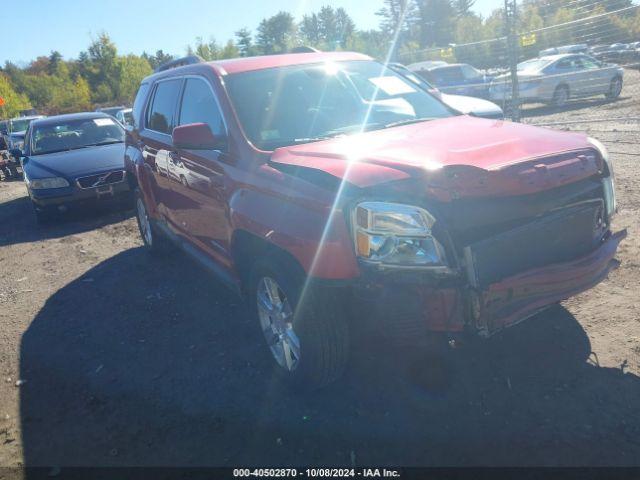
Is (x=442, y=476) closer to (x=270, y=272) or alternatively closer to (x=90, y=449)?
(x=270, y=272)

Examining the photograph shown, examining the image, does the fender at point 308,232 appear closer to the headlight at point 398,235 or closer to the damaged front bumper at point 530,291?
the headlight at point 398,235

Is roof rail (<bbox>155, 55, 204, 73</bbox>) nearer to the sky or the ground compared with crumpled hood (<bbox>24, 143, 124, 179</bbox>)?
nearer to the sky

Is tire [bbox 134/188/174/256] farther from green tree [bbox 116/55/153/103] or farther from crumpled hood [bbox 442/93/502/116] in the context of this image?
green tree [bbox 116/55/153/103]

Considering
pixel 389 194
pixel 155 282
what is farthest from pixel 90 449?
pixel 155 282

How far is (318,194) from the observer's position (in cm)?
283

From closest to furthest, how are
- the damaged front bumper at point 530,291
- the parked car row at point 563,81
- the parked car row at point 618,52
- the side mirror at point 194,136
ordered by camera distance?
the damaged front bumper at point 530,291 → the side mirror at point 194,136 → the parked car row at point 563,81 → the parked car row at point 618,52

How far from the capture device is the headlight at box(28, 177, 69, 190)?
859 cm

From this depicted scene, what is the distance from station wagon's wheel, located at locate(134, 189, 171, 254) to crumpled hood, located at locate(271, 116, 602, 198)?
10.9 feet

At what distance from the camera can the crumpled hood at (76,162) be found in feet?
28.4

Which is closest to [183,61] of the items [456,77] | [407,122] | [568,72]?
[407,122]

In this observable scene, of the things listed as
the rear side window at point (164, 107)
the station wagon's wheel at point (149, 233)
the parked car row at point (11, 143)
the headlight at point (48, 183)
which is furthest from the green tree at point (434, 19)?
the rear side window at point (164, 107)

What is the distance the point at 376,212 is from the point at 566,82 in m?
16.0

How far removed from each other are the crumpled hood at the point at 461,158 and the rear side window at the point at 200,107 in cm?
76

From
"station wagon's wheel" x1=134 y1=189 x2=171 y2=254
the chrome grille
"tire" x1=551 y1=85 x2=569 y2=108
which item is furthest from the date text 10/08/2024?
"tire" x1=551 y1=85 x2=569 y2=108
